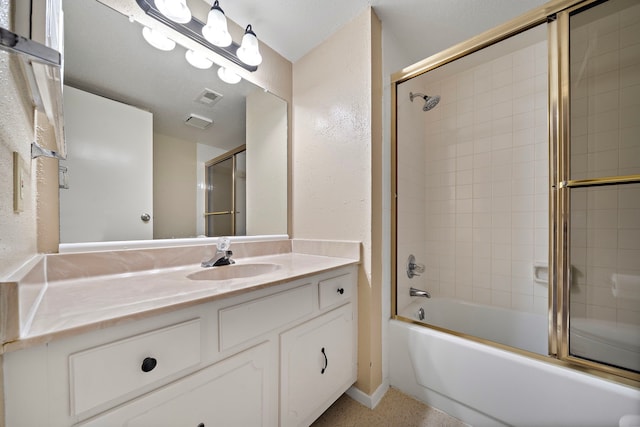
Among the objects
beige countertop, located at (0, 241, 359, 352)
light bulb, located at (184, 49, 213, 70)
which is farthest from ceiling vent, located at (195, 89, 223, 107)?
beige countertop, located at (0, 241, 359, 352)

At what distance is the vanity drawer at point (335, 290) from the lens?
3.54 feet

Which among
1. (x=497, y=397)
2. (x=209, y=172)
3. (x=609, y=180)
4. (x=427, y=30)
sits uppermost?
(x=427, y=30)

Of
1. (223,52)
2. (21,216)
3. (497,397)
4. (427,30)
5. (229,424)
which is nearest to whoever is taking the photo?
(21,216)

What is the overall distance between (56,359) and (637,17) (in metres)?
2.25

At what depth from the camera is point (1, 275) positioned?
417mm

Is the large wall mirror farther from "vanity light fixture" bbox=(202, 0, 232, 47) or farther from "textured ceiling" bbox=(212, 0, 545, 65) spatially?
"textured ceiling" bbox=(212, 0, 545, 65)

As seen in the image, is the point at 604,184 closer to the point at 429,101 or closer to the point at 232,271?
the point at 429,101

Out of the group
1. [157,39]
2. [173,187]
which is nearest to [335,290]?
[173,187]

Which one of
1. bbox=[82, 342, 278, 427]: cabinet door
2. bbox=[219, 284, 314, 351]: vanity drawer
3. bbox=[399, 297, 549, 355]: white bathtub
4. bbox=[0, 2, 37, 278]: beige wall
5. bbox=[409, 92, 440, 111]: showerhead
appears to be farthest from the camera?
bbox=[409, 92, 440, 111]: showerhead

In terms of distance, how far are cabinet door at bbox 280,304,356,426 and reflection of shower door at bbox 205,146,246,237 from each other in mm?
741

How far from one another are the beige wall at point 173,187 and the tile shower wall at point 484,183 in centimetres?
124

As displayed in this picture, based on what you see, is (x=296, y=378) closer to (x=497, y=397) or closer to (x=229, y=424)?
(x=229, y=424)

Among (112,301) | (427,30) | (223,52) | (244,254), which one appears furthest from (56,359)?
(427,30)

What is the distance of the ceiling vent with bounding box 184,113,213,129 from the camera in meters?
1.25
